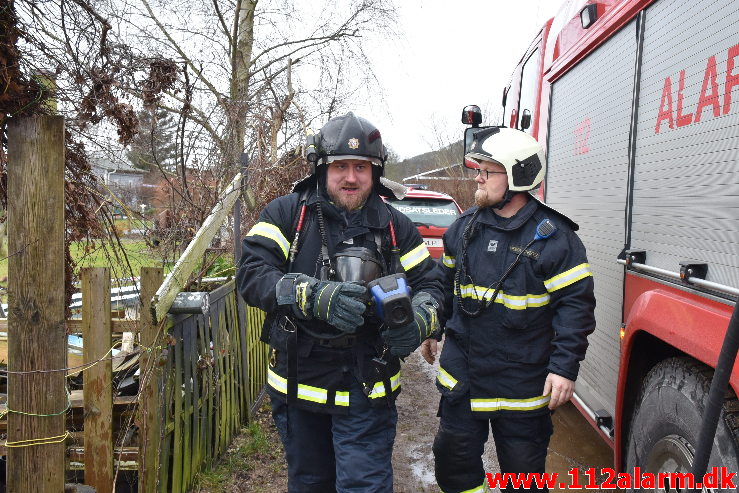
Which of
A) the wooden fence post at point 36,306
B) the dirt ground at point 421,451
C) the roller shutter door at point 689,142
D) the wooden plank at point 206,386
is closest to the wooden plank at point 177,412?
the wooden plank at point 206,386

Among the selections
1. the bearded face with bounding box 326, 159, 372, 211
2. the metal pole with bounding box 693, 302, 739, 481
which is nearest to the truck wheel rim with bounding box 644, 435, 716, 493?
the metal pole with bounding box 693, 302, 739, 481

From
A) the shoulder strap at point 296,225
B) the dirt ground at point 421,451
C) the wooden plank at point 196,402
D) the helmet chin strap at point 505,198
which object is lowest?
the dirt ground at point 421,451

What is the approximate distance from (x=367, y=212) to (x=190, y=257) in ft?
3.55

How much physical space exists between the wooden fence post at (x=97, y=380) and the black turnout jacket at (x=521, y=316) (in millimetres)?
1524

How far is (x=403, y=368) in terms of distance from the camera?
229 inches

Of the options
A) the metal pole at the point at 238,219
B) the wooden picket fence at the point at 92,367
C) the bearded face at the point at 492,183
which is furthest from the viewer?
the metal pole at the point at 238,219

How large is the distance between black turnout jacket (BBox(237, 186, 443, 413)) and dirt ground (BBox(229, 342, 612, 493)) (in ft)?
3.96

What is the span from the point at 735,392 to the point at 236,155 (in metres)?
3.93

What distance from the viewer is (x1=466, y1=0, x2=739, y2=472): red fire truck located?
6.35 feet

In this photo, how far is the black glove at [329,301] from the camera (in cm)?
206

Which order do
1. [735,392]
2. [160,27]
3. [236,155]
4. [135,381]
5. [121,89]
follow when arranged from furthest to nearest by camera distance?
[160,27]
[236,155]
[135,381]
[121,89]
[735,392]

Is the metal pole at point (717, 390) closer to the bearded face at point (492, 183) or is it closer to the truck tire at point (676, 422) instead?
the truck tire at point (676, 422)

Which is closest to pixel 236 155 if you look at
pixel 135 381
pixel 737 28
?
pixel 135 381

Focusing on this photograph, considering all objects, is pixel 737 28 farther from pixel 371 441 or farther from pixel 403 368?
pixel 403 368
